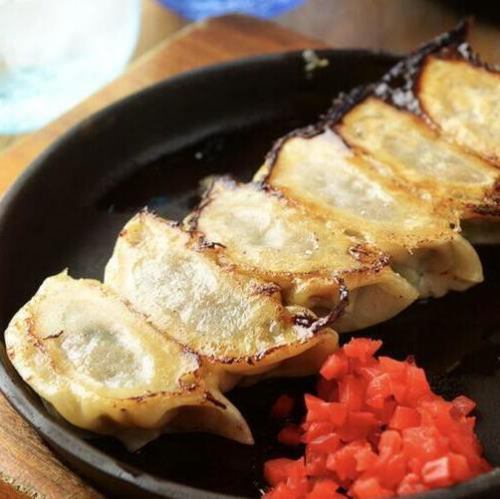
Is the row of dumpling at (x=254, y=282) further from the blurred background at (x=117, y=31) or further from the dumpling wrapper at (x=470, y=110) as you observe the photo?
the blurred background at (x=117, y=31)

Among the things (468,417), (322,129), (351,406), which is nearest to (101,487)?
(351,406)

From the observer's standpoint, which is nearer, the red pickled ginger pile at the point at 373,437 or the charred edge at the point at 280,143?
the red pickled ginger pile at the point at 373,437

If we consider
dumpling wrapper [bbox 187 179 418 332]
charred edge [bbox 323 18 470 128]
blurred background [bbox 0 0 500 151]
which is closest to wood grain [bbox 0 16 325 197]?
blurred background [bbox 0 0 500 151]

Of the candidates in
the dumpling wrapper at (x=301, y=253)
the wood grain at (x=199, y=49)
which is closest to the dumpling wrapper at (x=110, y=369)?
the dumpling wrapper at (x=301, y=253)

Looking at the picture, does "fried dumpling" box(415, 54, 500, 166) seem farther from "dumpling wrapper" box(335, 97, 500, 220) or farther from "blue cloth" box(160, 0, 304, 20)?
"blue cloth" box(160, 0, 304, 20)

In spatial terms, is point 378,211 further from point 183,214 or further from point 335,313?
point 183,214
